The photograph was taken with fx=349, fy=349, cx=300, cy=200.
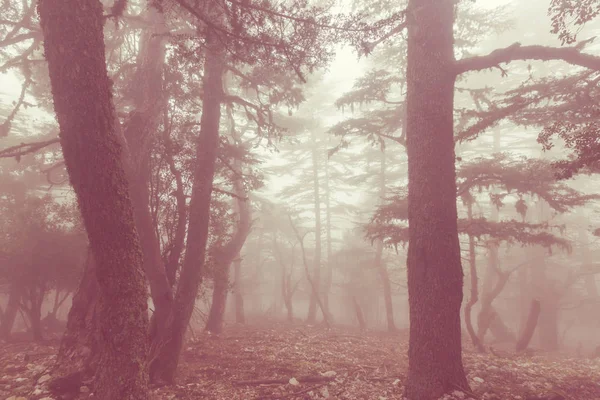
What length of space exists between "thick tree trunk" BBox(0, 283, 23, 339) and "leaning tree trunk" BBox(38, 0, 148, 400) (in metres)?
13.8

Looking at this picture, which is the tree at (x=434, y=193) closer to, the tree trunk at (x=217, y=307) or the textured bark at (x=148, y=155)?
the textured bark at (x=148, y=155)

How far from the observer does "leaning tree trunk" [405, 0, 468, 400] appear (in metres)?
5.31

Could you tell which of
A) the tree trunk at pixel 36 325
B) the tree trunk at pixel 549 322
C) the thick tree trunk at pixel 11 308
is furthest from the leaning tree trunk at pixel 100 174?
the tree trunk at pixel 549 322

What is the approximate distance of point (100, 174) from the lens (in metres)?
3.98

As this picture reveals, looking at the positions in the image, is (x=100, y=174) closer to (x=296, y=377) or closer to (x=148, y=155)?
(x=148, y=155)

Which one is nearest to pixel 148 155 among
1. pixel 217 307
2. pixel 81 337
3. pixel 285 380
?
pixel 81 337

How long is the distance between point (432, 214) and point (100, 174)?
473 centimetres

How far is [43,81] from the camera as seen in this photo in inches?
577

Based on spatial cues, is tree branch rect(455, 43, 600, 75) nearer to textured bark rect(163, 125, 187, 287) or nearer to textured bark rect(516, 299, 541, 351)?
textured bark rect(163, 125, 187, 287)

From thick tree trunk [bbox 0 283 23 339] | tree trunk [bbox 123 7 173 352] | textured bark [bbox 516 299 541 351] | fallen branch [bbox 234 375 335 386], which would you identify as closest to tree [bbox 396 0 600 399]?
fallen branch [bbox 234 375 335 386]

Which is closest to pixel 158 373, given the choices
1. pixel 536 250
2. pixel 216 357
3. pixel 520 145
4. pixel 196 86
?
pixel 216 357

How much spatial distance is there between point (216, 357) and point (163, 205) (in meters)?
4.24

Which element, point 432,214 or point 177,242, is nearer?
point 432,214

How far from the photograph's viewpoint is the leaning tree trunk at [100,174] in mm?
3893
